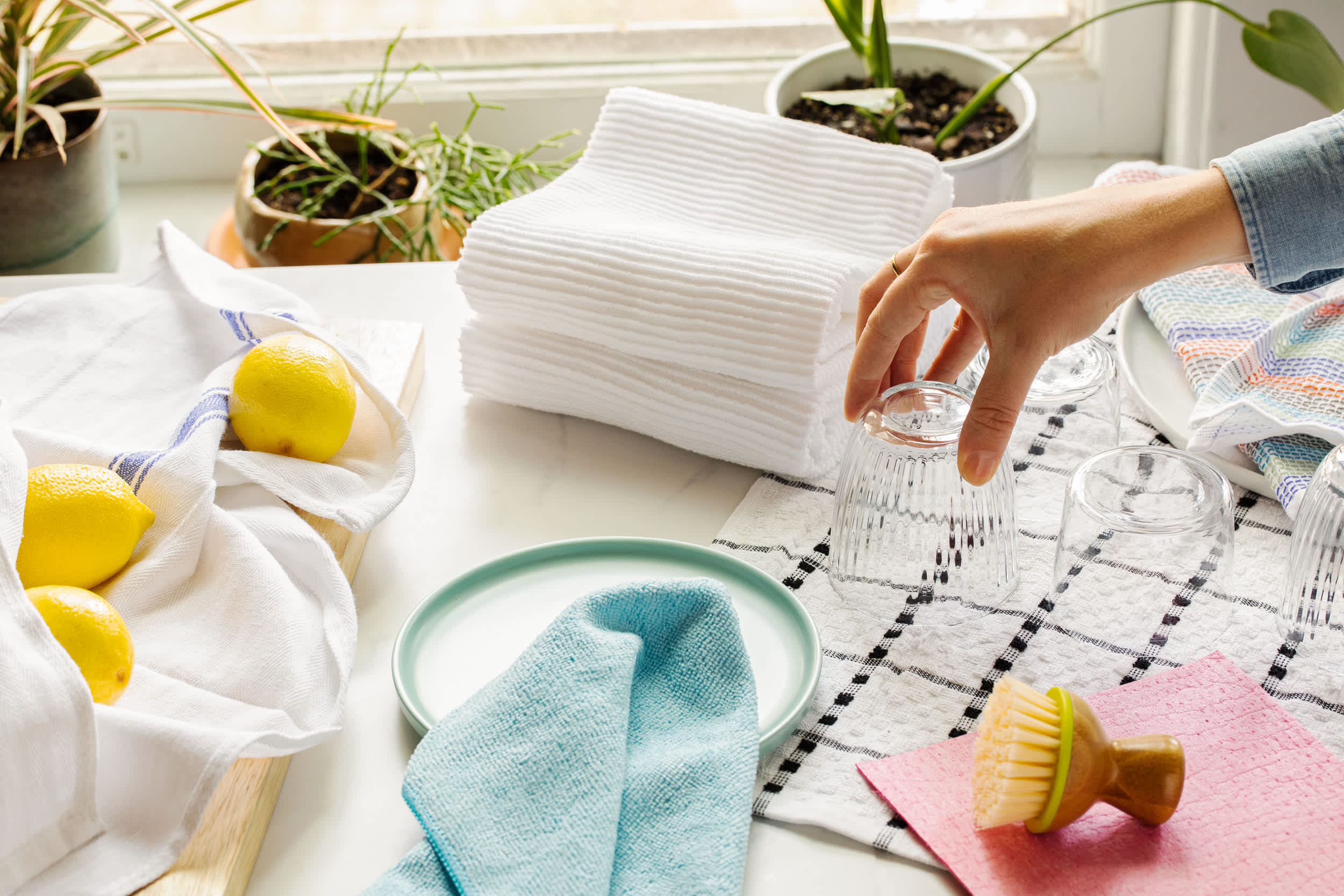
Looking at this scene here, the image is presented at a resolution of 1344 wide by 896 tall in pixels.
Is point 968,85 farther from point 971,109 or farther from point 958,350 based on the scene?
point 958,350

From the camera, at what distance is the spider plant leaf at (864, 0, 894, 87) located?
1.10 metres

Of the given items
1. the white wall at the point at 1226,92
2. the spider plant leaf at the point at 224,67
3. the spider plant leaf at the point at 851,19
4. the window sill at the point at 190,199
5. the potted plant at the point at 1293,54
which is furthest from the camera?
the window sill at the point at 190,199

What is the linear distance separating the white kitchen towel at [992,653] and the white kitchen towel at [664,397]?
0.08 meters

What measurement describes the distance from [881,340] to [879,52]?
518mm

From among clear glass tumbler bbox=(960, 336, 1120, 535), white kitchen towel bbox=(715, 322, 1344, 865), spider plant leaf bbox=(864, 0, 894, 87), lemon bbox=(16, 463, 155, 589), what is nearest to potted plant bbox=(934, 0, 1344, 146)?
spider plant leaf bbox=(864, 0, 894, 87)

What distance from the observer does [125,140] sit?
1553 mm

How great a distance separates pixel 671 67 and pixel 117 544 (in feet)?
3.52

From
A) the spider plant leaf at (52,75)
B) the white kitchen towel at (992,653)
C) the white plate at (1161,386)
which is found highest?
the spider plant leaf at (52,75)

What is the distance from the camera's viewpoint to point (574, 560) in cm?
75

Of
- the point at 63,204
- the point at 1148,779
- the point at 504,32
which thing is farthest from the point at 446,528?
the point at 504,32

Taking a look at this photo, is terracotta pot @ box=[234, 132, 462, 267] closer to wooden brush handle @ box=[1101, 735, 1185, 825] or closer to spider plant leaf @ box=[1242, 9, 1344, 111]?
spider plant leaf @ box=[1242, 9, 1344, 111]

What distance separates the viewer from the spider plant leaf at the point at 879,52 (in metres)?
1.10

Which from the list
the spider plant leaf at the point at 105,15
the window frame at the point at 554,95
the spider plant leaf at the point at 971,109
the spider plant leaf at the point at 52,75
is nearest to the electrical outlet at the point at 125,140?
the window frame at the point at 554,95

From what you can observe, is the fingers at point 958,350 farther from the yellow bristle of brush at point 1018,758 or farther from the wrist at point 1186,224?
the yellow bristle of brush at point 1018,758
